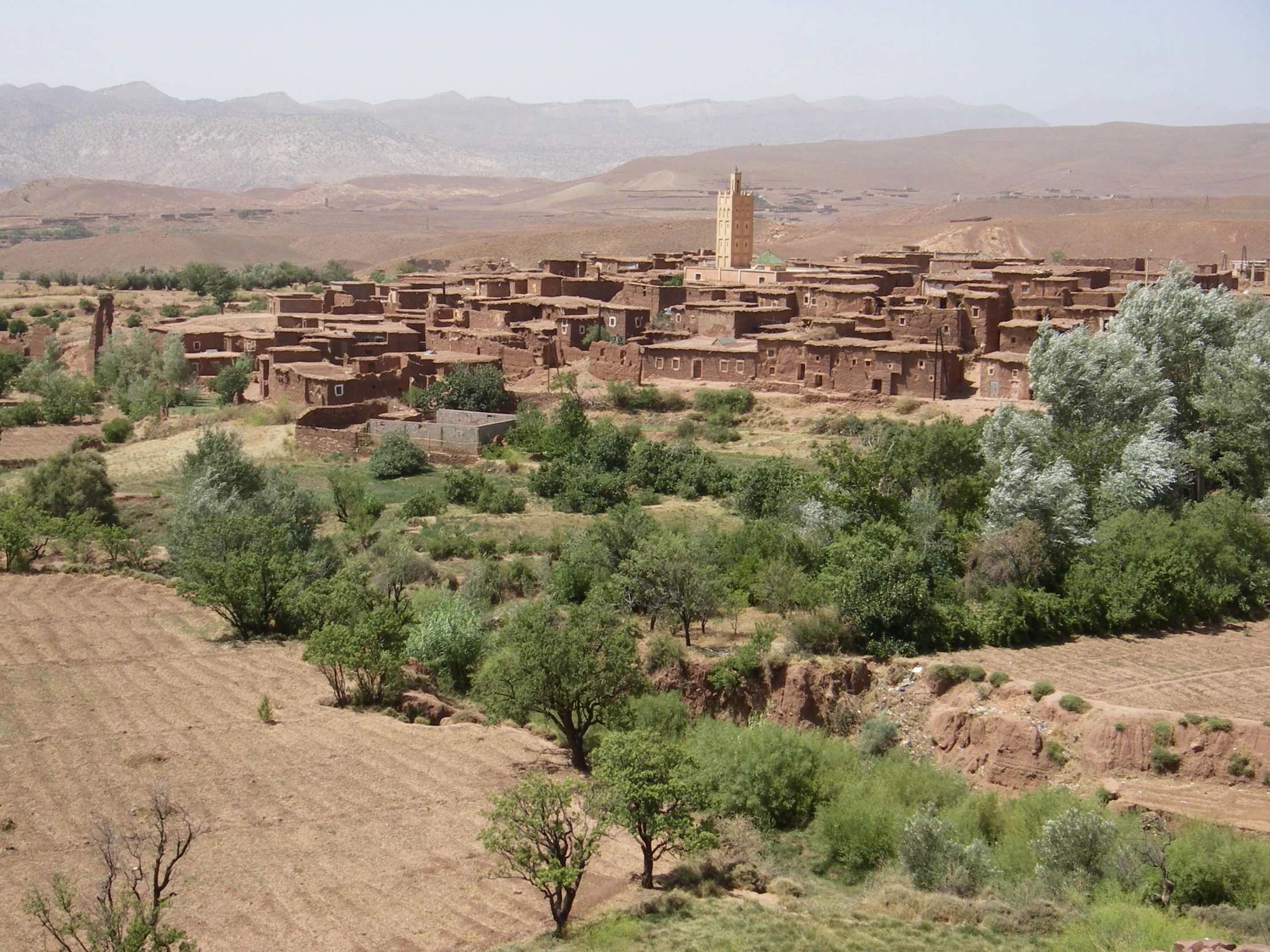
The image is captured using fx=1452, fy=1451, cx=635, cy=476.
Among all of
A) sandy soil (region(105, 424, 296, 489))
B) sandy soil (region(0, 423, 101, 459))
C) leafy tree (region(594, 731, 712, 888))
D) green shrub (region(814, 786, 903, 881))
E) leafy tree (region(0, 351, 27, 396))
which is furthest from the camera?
leafy tree (region(0, 351, 27, 396))

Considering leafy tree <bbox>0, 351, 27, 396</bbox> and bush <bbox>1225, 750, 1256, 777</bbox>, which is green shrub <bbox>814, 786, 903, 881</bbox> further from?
leafy tree <bbox>0, 351, 27, 396</bbox>

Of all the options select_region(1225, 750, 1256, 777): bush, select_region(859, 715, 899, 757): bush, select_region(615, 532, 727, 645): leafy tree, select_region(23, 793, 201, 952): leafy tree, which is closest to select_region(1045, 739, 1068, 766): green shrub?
select_region(1225, 750, 1256, 777): bush

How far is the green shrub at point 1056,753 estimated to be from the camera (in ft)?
49.6

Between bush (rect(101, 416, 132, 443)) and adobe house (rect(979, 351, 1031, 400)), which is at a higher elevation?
adobe house (rect(979, 351, 1031, 400))

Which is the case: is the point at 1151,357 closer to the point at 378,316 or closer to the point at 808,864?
the point at 808,864

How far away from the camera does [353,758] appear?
50.4 feet

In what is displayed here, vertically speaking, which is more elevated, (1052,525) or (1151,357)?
(1151,357)

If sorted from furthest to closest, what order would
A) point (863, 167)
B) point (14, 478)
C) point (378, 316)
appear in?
point (863, 167)
point (378, 316)
point (14, 478)

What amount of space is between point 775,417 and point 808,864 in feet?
66.4

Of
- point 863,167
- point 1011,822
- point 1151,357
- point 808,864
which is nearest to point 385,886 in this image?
point 808,864

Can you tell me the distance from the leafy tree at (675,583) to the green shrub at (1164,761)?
5.91 m

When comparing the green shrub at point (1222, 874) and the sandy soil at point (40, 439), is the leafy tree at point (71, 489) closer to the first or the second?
the sandy soil at point (40, 439)

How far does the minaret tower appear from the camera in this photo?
2149 inches

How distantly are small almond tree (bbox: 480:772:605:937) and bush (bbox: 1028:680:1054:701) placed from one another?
6.02 meters
